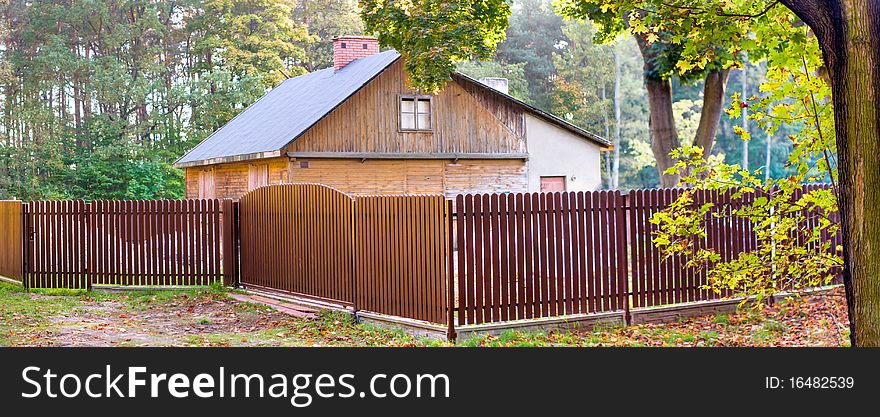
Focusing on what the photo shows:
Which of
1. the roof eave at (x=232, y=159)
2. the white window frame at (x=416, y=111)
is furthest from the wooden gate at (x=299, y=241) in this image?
the white window frame at (x=416, y=111)

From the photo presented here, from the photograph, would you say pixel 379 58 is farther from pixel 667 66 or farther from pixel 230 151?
pixel 667 66

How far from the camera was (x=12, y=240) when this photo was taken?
60.3 ft

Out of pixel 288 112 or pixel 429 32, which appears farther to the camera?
pixel 288 112

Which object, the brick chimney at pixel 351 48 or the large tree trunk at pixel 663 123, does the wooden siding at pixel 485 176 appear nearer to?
the brick chimney at pixel 351 48

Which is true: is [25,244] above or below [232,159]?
below

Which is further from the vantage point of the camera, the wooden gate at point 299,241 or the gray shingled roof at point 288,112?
the gray shingled roof at point 288,112

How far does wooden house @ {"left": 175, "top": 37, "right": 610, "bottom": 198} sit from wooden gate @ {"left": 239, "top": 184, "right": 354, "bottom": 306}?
409 inches

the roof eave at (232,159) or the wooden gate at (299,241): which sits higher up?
the roof eave at (232,159)

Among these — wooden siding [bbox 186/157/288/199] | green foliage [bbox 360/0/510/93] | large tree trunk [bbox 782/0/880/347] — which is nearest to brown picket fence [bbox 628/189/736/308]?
large tree trunk [bbox 782/0/880/347]

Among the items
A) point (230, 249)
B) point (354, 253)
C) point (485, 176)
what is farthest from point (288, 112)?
point (354, 253)

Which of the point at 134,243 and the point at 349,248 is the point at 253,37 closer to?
the point at 134,243

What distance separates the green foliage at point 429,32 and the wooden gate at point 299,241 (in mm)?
4150

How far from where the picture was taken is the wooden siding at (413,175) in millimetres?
28250

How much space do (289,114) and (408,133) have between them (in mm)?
4438
